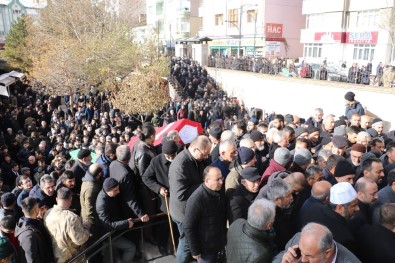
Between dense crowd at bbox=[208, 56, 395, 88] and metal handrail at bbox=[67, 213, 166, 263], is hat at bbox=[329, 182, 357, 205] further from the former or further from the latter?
dense crowd at bbox=[208, 56, 395, 88]

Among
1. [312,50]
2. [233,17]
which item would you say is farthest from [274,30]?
[233,17]

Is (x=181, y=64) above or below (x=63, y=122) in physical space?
above

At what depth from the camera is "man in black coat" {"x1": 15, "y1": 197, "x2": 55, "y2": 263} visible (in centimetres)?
363

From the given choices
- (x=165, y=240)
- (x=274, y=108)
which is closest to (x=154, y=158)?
(x=165, y=240)

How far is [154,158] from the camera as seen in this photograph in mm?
4809

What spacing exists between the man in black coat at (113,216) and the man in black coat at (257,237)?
1.86 meters

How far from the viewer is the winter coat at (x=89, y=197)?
448 centimetres

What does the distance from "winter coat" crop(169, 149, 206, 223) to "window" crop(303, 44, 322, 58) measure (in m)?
30.3

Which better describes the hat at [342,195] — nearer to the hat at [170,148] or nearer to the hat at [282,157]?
the hat at [282,157]

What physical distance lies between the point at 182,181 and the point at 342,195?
5.78 feet

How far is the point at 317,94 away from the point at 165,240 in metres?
11.3

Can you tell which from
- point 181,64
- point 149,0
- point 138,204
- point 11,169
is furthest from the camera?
point 149,0

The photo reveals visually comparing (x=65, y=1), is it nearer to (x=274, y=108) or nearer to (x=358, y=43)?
(x=274, y=108)

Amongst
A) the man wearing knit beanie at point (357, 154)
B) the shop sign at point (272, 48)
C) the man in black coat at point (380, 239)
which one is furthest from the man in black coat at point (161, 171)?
the shop sign at point (272, 48)
